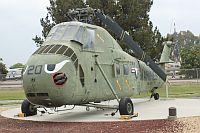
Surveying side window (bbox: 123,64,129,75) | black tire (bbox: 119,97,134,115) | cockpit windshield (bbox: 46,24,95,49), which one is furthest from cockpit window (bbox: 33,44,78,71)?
side window (bbox: 123,64,129,75)

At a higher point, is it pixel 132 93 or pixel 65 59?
pixel 65 59

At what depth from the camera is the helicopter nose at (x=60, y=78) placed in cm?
1195

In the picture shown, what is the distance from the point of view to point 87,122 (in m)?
12.8

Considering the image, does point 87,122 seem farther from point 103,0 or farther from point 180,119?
point 103,0

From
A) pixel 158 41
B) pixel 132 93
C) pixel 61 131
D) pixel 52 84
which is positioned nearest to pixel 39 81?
pixel 52 84

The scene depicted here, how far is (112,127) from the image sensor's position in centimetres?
1127

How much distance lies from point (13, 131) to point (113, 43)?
6926 millimetres

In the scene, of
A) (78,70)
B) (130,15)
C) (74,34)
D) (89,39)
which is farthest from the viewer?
(130,15)

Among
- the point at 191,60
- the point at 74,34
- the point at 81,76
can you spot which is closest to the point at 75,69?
the point at 81,76

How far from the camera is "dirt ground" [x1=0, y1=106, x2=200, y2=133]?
1047 cm

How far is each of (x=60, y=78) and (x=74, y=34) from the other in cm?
231

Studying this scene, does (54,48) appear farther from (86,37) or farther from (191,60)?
(191,60)

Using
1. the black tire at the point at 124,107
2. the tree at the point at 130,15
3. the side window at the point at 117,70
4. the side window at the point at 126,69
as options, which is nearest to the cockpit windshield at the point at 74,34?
the side window at the point at 117,70

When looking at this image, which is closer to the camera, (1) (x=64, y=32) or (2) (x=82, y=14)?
(1) (x=64, y=32)
